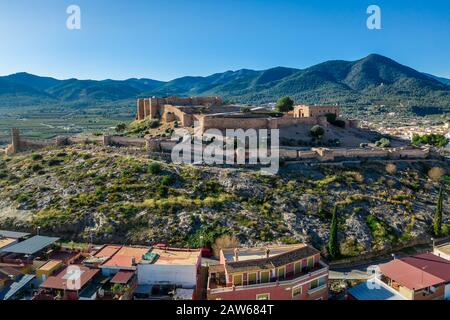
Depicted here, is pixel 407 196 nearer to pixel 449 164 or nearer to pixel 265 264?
pixel 449 164

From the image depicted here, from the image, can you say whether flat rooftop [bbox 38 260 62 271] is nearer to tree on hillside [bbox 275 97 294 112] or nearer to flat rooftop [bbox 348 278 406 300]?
flat rooftop [bbox 348 278 406 300]

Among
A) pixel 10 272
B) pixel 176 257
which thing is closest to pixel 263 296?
pixel 176 257

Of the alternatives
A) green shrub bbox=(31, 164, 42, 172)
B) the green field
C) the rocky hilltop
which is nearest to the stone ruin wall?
the rocky hilltop

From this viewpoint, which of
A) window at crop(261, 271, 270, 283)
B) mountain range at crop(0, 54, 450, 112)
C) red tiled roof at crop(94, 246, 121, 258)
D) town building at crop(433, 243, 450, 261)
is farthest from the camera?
mountain range at crop(0, 54, 450, 112)

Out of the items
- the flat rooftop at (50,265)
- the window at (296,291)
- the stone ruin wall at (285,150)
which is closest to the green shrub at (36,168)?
the stone ruin wall at (285,150)

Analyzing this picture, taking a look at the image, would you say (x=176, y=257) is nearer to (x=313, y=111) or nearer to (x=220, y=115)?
(x=220, y=115)

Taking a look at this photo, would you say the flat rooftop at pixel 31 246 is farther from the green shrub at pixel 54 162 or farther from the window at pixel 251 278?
the green shrub at pixel 54 162
